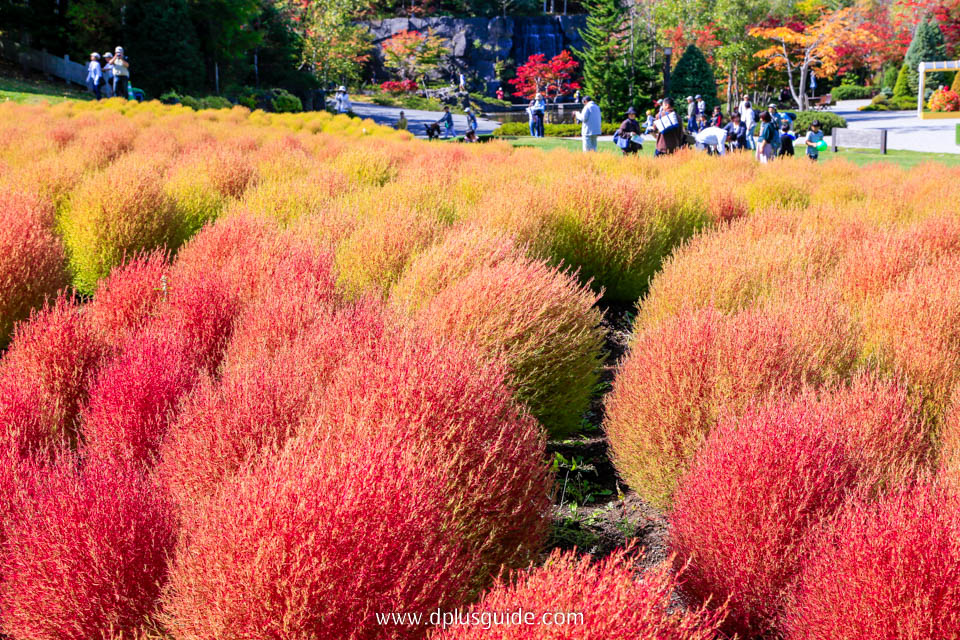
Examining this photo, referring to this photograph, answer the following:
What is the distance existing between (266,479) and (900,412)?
2.73 metres

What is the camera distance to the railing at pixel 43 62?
28.3 m

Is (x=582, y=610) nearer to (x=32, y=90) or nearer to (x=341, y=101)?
(x=32, y=90)

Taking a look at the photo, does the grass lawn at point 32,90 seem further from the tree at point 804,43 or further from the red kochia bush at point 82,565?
the tree at point 804,43

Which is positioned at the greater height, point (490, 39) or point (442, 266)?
point (490, 39)

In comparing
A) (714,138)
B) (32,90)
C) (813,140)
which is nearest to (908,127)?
(813,140)

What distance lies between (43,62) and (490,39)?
97.9ft

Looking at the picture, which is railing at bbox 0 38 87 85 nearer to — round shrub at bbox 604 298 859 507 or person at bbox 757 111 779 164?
person at bbox 757 111 779 164

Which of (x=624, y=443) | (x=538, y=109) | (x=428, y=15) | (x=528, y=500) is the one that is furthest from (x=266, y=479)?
(x=428, y=15)

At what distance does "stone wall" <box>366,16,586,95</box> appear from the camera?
51625mm

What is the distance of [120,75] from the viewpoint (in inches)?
899

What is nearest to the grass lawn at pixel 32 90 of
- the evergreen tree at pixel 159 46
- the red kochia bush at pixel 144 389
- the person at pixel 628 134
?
the evergreen tree at pixel 159 46

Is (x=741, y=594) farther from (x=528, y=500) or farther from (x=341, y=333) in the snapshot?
(x=341, y=333)

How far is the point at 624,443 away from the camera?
406 centimetres

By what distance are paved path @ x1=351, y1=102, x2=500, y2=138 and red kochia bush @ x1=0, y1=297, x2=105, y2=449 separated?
27.8 m
